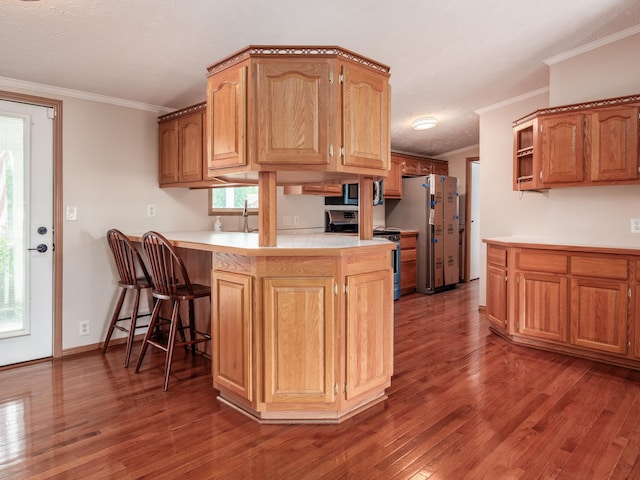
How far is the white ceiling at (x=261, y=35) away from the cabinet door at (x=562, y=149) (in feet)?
2.10

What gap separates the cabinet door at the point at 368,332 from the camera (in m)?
2.34

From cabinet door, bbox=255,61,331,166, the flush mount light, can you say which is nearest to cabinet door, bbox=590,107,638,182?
the flush mount light

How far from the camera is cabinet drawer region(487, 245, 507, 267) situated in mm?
3861

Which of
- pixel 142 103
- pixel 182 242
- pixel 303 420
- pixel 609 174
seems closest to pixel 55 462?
pixel 303 420

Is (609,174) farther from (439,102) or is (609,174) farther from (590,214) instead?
(439,102)

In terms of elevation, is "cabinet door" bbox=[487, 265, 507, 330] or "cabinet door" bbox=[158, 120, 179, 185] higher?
"cabinet door" bbox=[158, 120, 179, 185]

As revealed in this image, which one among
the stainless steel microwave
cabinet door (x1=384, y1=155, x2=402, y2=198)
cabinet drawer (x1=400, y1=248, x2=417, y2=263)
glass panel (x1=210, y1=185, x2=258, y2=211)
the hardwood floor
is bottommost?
the hardwood floor

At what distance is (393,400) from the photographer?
2600mm

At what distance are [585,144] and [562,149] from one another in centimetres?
17

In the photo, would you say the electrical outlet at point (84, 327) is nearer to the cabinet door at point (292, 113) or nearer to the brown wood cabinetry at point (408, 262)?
the cabinet door at point (292, 113)

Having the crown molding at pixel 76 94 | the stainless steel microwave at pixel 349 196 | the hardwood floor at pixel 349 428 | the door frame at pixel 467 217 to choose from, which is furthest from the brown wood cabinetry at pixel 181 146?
the door frame at pixel 467 217

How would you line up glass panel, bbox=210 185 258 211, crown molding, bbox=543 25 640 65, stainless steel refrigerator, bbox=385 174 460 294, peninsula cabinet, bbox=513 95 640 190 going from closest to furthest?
1. peninsula cabinet, bbox=513 95 640 190
2. crown molding, bbox=543 25 640 65
3. glass panel, bbox=210 185 258 211
4. stainless steel refrigerator, bbox=385 174 460 294

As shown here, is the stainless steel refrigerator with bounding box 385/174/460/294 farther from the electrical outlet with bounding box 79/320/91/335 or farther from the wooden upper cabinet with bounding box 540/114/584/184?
the electrical outlet with bounding box 79/320/91/335

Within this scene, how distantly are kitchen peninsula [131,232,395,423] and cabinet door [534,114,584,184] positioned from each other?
7.08 ft
